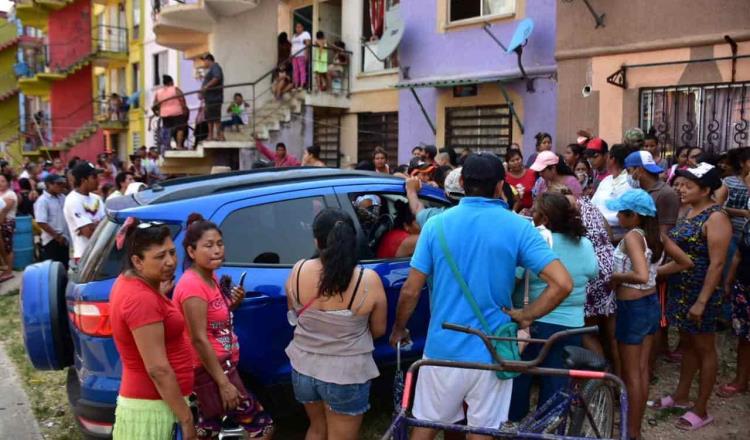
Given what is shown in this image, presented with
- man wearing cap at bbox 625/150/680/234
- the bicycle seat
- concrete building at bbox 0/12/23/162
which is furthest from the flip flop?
concrete building at bbox 0/12/23/162

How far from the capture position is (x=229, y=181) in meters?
4.43

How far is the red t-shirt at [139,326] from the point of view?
2.68 meters

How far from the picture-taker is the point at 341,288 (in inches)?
123

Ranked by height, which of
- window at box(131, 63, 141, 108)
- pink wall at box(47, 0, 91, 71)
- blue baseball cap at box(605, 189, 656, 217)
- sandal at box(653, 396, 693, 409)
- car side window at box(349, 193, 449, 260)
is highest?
pink wall at box(47, 0, 91, 71)

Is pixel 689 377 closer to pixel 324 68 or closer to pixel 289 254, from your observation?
pixel 289 254

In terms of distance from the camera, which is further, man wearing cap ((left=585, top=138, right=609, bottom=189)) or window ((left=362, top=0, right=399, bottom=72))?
window ((left=362, top=0, right=399, bottom=72))

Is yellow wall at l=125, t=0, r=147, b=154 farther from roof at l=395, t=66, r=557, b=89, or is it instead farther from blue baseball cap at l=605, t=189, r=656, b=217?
blue baseball cap at l=605, t=189, r=656, b=217

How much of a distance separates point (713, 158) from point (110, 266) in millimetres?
6091

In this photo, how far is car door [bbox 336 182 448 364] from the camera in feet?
14.3

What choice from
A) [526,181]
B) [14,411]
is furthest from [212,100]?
[14,411]

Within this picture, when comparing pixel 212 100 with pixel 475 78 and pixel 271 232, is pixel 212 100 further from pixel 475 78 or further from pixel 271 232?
pixel 271 232

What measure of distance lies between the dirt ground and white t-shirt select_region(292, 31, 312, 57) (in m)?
11.6

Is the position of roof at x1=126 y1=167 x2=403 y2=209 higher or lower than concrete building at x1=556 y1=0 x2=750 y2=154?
lower

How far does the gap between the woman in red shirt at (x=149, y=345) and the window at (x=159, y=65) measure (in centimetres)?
2168
